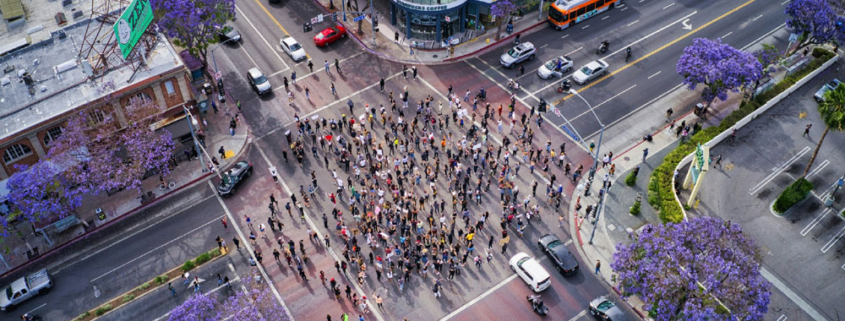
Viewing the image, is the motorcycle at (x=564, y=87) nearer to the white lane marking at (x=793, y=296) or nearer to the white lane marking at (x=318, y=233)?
the white lane marking at (x=793, y=296)

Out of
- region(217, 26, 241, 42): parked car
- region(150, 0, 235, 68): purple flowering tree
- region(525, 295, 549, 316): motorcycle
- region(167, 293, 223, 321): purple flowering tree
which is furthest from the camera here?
region(217, 26, 241, 42): parked car

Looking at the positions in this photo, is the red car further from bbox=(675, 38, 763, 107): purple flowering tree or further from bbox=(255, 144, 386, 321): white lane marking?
bbox=(675, 38, 763, 107): purple flowering tree

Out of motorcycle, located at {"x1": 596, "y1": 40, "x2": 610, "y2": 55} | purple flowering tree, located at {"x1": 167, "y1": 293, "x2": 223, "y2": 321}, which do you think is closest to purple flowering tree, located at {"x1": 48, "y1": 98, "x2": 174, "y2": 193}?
purple flowering tree, located at {"x1": 167, "y1": 293, "x2": 223, "y2": 321}

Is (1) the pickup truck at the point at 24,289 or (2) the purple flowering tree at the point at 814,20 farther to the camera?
(2) the purple flowering tree at the point at 814,20

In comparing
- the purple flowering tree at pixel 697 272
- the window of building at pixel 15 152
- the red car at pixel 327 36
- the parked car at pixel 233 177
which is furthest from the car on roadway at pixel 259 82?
the purple flowering tree at pixel 697 272

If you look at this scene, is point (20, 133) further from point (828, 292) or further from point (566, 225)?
point (828, 292)
